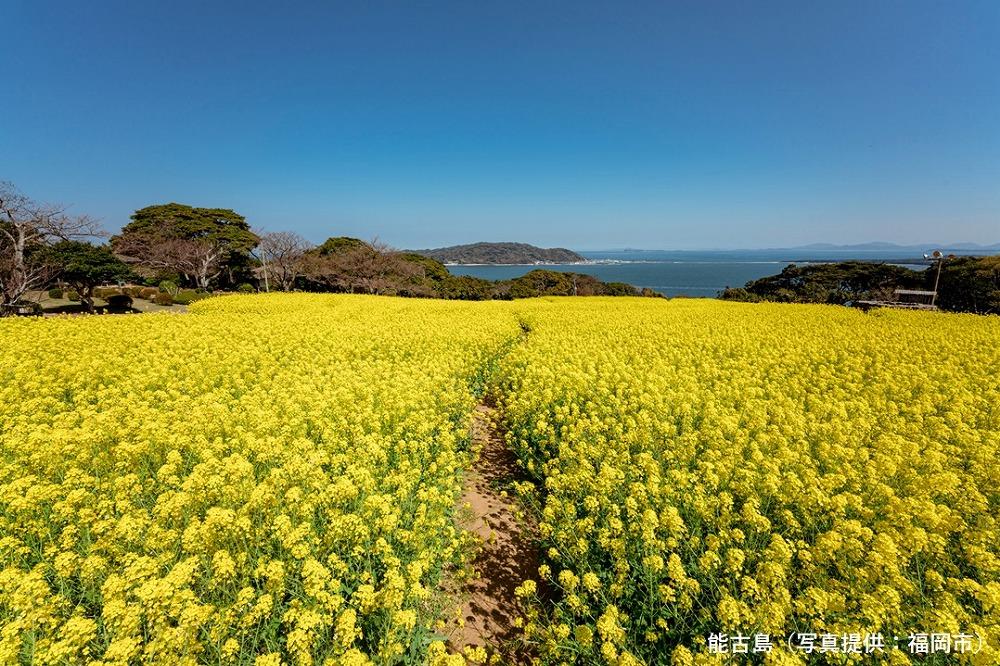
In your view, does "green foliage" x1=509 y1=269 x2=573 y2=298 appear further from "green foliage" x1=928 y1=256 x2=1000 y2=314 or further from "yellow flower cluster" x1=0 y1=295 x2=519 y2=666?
"yellow flower cluster" x1=0 y1=295 x2=519 y2=666

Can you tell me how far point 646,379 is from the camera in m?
7.70

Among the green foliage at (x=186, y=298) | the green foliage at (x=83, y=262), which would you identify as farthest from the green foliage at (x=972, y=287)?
the green foliage at (x=186, y=298)

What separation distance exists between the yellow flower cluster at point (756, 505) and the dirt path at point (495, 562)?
328 millimetres

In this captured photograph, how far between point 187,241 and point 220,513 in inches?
2001

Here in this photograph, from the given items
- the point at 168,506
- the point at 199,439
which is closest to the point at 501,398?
the point at 199,439

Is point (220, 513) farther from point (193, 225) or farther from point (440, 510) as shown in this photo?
point (193, 225)

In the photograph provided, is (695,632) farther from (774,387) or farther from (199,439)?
(774,387)

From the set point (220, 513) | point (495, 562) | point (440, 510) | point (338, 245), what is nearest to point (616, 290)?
point (338, 245)

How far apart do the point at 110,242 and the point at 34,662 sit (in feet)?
186

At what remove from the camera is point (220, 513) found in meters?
3.03

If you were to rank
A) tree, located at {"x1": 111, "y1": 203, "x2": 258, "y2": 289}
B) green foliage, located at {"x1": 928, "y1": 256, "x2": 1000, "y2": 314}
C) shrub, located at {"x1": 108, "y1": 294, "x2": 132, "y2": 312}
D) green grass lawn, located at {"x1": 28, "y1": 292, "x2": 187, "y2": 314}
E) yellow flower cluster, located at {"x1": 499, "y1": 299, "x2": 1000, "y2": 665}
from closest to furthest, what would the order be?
1. yellow flower cluster, located at {"x1": 499, "y1": 299, "x2": 1000, "y2": 665}
2. shrub, located at {"x1": 108, "y1": 294, "x2": 132, "y2": 312}
3. green grass lawn, located at {"x1": 28, "y1": 292, "x2": 187, "y2": 314}
4. green foliage, located at {"x1": 928, "y1": 256, "x2": 1000, "y2": 314}
5. tree, located at {"x1": 111, "y1": 203, "x2": 258, "y2": 289}

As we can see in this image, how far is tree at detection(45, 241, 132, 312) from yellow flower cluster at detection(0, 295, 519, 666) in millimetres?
18834

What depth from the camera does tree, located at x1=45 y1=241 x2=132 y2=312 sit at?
2061cm

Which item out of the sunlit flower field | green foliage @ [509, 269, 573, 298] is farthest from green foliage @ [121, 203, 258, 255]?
the sunlit flower field
